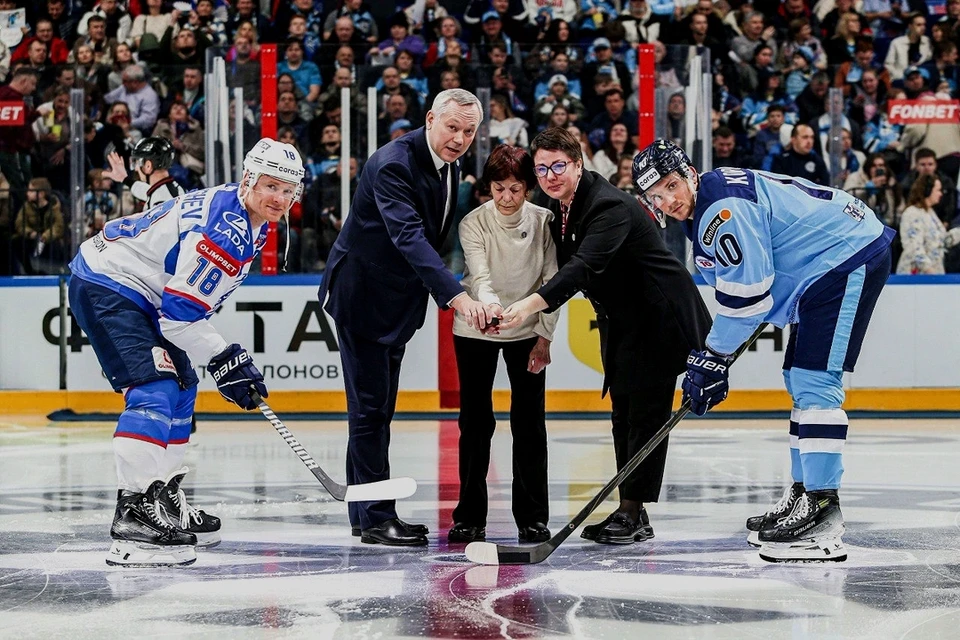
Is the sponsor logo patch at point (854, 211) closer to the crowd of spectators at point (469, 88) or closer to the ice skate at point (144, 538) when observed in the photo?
the ice skate at point (144, 538)

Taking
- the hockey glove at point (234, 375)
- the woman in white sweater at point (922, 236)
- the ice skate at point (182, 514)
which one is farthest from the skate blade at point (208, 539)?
the woman in white sweater at point (922, 236)

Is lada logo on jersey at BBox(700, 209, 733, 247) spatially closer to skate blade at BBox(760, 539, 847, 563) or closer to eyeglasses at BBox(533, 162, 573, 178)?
eyeglasses at BBox(533, 162, 573, 178)

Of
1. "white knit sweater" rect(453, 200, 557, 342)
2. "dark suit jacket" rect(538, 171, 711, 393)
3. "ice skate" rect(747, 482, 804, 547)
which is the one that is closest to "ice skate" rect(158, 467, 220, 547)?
"white knit sweater" rect(453, 200, 557, 342)

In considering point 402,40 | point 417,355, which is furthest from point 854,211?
point 402,40

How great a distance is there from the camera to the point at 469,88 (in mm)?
8562

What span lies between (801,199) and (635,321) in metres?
0.73

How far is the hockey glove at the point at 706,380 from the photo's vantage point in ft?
13.4

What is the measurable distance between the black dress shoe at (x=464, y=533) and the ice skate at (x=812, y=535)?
987 mm

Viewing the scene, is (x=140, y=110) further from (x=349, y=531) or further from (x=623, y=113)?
(x=349, y=531)

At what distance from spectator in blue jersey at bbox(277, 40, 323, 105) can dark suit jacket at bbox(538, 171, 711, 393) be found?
14.0ft

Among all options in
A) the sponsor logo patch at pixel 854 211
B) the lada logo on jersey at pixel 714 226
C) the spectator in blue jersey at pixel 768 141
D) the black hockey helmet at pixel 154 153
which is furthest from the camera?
the spectator in blue jersey at pixel 768 141

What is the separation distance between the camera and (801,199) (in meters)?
4.16

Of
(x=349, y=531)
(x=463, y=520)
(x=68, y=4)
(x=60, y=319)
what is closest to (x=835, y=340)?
(x=463, y=520)

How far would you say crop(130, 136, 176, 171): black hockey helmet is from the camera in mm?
6608
